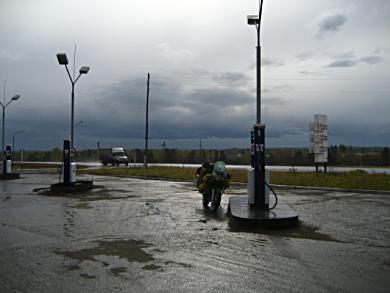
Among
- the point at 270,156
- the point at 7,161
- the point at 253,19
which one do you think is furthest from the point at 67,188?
the point at 270,156

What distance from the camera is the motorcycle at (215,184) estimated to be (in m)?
12.7

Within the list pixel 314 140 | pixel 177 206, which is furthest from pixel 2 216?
pixel 314 140

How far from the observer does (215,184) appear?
12.7 metres

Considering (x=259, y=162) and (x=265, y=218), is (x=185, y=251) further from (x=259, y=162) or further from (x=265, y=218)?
(x=259, y=162)

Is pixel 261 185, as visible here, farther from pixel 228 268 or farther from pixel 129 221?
pixel 228 268

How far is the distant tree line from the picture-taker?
56.1 metres

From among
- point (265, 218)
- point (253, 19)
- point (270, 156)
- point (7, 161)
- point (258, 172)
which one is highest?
point (253, 19)

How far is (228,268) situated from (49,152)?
99.8 metres

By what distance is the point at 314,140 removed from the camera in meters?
27.6

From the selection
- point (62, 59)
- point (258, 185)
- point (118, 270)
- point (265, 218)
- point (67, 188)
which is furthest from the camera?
point (62, 59)

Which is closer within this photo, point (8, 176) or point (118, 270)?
point (118, 270)

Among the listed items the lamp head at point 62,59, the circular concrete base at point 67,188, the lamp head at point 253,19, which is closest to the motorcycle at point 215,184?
the lamp head at point 253,19

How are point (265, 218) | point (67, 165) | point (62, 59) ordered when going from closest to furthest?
point (265, 218)
point (67, 165)
point (62, 59)

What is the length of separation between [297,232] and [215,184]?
383 cm
